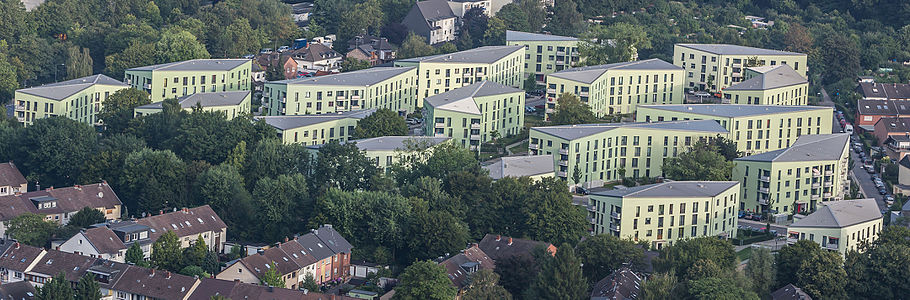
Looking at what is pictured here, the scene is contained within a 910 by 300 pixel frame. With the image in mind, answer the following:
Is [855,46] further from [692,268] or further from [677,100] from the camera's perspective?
[692,268]

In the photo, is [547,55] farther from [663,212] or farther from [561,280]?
[561,280]

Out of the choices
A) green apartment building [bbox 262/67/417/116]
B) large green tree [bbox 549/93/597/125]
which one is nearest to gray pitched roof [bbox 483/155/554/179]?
large green tree [bbox 549/93/597/125]

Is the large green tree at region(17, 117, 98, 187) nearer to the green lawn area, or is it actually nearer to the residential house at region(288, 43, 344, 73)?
the residential house at region(288, 43, 344, 73)

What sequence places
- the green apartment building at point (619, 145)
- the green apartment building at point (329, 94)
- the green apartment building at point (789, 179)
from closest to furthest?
the green apartment building at point (789, 179)
the green apartment building at point (619, 145)
the green apartment building at point (329, 94)

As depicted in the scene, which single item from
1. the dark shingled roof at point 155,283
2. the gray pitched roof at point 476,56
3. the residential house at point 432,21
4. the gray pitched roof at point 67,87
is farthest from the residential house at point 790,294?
the residential house at point 432,21

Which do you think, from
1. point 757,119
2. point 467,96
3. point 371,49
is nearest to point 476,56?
point 371,49

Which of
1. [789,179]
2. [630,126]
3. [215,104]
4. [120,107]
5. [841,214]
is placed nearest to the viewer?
[841,214]

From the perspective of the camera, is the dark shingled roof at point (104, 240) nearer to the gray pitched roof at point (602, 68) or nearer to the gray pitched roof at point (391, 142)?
the gray pitched roof at point (391, 142)
